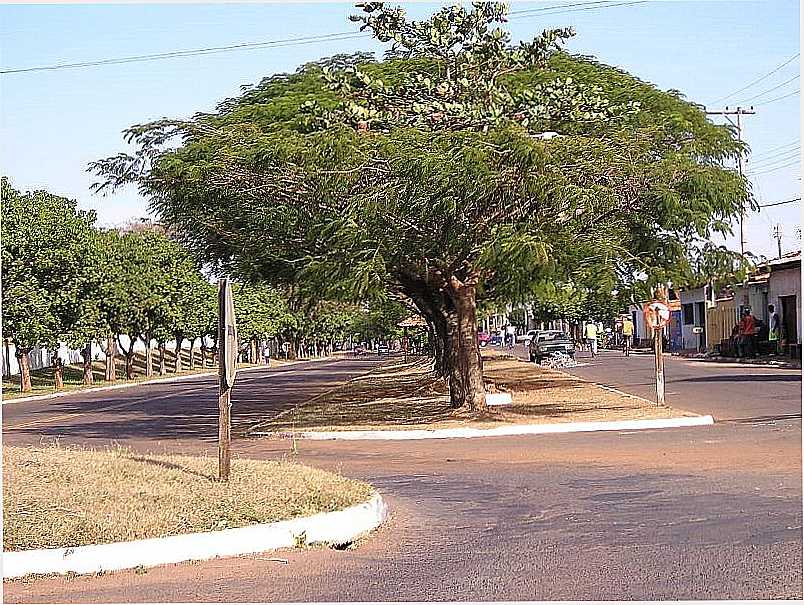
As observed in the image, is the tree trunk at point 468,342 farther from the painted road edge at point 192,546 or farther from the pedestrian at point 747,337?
the pedestrian at point 747,337

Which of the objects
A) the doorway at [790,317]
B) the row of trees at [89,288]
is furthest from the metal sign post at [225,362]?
the doorway at [790,317]

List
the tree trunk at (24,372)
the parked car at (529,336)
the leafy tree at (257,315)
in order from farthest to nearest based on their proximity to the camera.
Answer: the parked car at (529,336) < the leafy tree at (257,315) < the tree trunk at (24,372)

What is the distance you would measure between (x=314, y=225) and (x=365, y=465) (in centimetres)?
541

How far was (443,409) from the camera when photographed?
25.7 meters

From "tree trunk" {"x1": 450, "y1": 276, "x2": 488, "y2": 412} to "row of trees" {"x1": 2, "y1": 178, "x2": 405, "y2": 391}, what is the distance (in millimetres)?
5381

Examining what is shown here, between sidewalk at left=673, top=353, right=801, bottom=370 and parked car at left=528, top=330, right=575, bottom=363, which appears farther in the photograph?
parked car at left=528, top=330, right=575, bottom=363

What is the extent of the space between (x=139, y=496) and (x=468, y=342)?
13841 mm

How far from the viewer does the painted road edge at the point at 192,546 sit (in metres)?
8.62

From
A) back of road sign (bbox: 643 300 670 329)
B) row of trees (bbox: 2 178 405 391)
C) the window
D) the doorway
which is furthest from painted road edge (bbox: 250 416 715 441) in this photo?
the window

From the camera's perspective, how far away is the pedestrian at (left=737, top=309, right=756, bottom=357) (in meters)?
53.6

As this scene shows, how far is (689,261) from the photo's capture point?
2294 cm

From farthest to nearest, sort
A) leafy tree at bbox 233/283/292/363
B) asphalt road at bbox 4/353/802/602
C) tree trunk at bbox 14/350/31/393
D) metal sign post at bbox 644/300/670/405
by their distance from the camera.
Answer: leafy tree at bbox 233/283/292/363 → tree trunk at bbox 14/350/31/393 → metal sign post at bbox 644/300/670/405 → asphalt road at bbox 4/353/802/602

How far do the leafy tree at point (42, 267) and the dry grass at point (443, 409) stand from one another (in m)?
13.4

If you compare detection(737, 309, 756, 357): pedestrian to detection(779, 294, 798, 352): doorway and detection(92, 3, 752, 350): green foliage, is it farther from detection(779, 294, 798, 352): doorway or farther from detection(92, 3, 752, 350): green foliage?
detection(92, 3, 752, 350): green foliage
